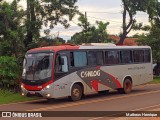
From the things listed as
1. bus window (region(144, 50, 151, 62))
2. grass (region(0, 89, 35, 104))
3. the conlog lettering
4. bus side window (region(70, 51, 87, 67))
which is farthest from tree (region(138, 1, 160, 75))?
grass (region(0, 89, 35, 104))

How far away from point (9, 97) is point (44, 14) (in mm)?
7465

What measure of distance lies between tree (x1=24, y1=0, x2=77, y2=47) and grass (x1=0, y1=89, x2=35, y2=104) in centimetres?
530

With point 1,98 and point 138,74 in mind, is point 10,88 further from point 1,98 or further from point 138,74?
point 138,74

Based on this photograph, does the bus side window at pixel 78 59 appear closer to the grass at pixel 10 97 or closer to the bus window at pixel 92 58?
the bus window at pixel 92 58

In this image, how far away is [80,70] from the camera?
2122 cm

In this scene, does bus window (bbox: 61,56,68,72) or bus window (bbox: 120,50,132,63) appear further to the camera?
bus window (bbox: 120,50,132,63)

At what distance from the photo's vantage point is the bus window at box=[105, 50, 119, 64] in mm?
23403

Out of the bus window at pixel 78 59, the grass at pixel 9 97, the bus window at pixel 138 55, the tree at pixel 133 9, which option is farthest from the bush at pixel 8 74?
the tree at pixel 133 9

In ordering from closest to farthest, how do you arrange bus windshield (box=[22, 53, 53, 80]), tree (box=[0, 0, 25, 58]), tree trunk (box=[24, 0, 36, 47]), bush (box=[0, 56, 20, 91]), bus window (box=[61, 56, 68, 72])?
bus windshield (box=[22, 53, 53, 80]) → bus window (box=[61, 56, 68, 72]) → bush (box=[0, 56, 20, 91]) → tree (box=[0, 0, 25, 58]) → tree trunk (box=[24, 0, 36, 47])

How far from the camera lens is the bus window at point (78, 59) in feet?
68.6

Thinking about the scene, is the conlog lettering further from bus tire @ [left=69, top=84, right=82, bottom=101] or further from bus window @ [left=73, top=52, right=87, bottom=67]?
bus tire @ [left=69, top=84, right=82, bottom=101]

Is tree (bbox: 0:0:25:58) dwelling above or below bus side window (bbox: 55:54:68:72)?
above

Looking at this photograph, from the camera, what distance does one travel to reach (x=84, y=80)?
70.6ft

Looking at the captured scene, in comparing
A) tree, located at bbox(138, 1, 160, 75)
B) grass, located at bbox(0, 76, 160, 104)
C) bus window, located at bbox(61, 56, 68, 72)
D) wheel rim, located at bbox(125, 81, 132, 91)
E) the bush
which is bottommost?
grass, located at bbox(0, 76, 160, 104)
